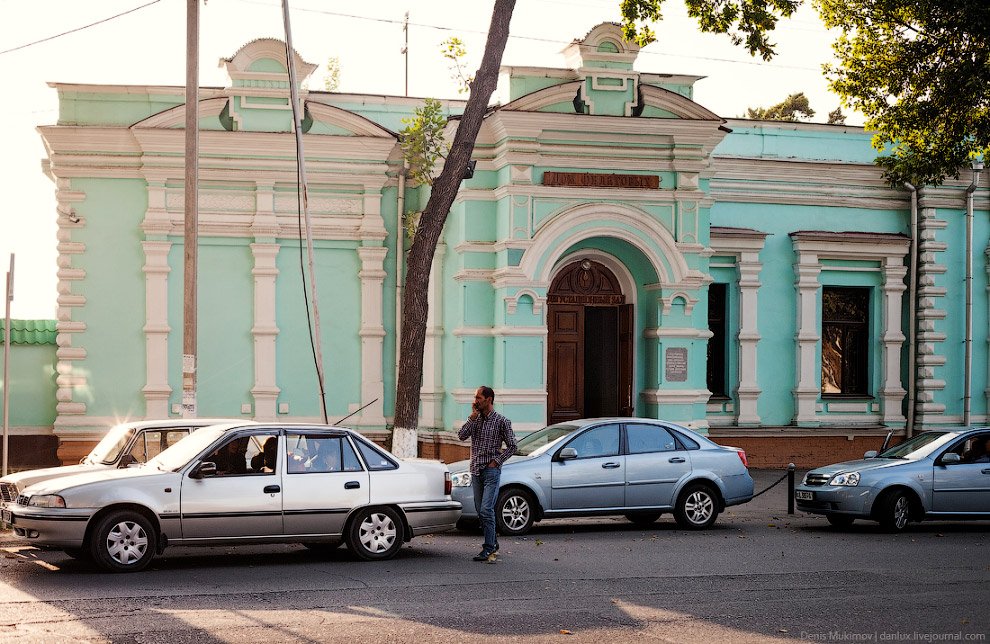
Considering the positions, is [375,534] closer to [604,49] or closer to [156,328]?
[156,328]

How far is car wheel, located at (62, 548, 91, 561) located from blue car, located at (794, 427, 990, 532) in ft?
30.6

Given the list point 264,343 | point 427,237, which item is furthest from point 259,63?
point 427,237

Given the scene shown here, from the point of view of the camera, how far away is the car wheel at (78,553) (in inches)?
412

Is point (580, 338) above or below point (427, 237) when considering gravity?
below

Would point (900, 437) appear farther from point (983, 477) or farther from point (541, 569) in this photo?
point (541, 569)

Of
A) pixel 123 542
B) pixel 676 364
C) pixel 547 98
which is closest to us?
pixel 123 542

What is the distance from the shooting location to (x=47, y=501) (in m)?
10.3

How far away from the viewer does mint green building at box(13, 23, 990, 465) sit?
19.8 meters

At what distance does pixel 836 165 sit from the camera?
76.1 ft

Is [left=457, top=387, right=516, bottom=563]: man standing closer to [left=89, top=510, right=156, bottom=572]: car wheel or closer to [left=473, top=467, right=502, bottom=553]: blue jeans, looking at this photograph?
[left=473, top=467, right=502, bottom=553]: blue jeans

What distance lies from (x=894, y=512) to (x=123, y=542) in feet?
31.9

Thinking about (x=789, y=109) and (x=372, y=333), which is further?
(x=789, y=109)

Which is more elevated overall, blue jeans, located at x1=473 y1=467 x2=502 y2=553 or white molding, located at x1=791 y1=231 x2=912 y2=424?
white molding, located at x1=791 y1=231 x2=912 y2=424

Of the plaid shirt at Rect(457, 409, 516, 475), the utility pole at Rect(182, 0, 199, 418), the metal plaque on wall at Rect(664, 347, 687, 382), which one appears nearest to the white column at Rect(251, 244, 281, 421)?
the utility pole at Rect(182, 0, 199, 418)
